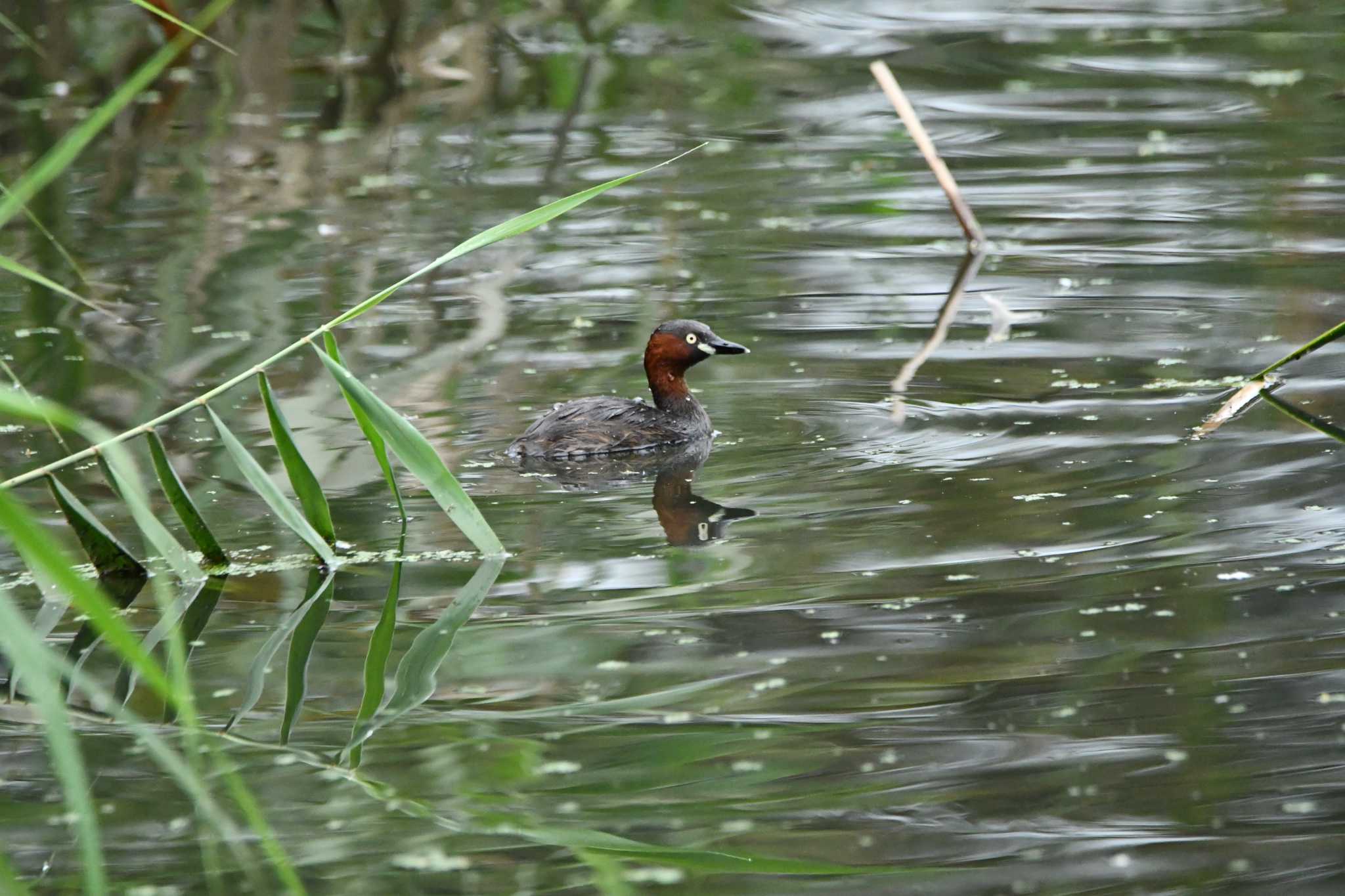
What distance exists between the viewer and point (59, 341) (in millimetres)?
9477

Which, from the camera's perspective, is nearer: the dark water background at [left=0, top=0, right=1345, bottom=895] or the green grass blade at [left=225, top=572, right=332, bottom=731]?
the dark water background at [left=0, top=0, right=1345, bottom=895]

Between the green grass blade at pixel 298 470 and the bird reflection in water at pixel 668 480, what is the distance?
1135 millimetres

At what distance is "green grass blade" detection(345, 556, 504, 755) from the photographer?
492cm

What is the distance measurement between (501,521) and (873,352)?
2.49 meters

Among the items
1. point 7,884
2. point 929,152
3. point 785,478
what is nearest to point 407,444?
point 785,478

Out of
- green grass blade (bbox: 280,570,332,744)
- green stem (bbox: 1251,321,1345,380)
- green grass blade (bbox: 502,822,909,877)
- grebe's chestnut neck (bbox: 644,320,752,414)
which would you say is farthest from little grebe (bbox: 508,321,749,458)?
green grass blade (bbox: 502,822,909,877)

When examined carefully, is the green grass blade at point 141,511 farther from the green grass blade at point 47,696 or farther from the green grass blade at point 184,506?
the green grass blade at point 47,696

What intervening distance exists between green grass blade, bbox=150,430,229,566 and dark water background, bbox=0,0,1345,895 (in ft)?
0.48

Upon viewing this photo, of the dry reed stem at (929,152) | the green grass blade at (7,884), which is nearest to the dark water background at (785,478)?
the dry reed stem at (929,152)

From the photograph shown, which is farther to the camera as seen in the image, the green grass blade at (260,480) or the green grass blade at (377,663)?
the green grass blade at (260,480)

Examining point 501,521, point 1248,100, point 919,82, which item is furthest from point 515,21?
point 501,521

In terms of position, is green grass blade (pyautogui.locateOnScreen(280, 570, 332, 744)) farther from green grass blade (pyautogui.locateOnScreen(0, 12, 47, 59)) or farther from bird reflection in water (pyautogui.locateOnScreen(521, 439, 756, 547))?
green grass blade (pyautogui.locateOnScreen(0, 12, 47, 59))

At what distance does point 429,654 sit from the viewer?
5324mm

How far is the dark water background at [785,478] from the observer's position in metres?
4.29
